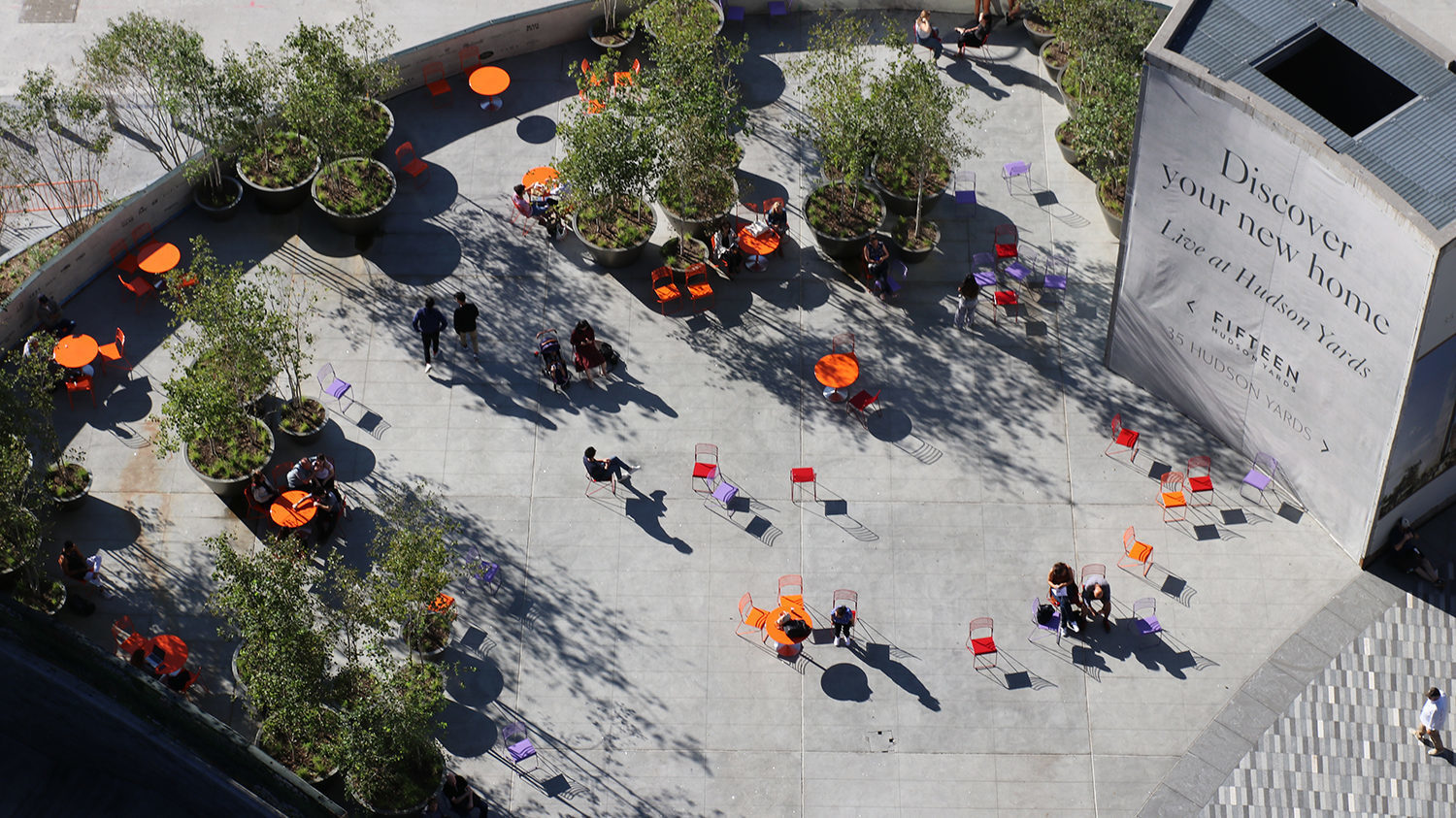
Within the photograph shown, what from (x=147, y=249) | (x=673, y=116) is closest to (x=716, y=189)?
(x=673, y=116)

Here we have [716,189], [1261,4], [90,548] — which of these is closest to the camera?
[1261,4]

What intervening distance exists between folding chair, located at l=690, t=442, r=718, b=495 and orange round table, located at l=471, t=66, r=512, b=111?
10.2m

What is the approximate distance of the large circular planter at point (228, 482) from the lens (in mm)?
28875

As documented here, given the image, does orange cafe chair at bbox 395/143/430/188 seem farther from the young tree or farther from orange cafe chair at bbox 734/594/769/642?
orange cafe chair at bbox 734/594/769/642

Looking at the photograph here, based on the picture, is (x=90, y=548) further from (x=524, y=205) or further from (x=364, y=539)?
(x=524, y=205)

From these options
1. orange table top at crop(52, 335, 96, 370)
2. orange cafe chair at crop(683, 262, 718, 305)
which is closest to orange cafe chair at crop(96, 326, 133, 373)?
orange table top at crop(52, 335, 96, 370)

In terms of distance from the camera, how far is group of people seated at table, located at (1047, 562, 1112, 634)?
89.7 ft

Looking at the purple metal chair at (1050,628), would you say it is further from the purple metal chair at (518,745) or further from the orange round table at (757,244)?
the orange round table at (757,244)

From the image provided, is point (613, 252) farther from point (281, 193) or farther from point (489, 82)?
point (281, 193)

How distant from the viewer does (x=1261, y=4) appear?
26031 mm

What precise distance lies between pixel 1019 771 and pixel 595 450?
9.52 m

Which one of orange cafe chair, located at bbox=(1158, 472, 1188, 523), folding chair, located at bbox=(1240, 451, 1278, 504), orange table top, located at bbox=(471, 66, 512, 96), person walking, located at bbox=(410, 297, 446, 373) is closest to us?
orange cafe chair, located at bbox=(1158, 472, 1188, 523)

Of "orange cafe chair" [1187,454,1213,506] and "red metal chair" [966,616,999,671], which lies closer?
"red metal chair" [966,616,999,671]

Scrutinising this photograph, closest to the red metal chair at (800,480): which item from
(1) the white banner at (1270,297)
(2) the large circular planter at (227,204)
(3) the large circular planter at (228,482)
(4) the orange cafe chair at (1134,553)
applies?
(4) the orange cafe chair at (1134,553)
